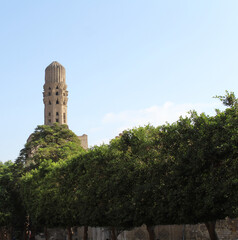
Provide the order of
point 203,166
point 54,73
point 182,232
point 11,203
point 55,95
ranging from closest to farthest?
point 203,166
point 182,232
point 11,203
point 55,95
point 54,73

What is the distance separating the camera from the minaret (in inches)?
4368

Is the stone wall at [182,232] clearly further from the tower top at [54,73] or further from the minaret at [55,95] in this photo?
the tower top at [54,73]

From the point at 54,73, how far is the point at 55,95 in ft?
21.2

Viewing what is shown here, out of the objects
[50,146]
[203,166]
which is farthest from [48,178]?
[203,166]

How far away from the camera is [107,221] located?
3262 cm

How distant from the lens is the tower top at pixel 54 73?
373ft

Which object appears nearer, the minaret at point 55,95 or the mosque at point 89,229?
the mosque at point 89,229

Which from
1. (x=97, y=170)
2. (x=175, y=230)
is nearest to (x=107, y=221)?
(x=97, y=170)

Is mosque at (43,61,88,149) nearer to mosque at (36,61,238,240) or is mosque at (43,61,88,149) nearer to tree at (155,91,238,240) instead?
mosque at (36,61,238,240)

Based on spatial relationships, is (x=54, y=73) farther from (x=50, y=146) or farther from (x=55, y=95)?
(x=50, y=146)

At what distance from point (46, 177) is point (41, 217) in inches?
164

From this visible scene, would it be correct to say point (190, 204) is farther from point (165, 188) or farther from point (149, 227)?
point (149, 227)

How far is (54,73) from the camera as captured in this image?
114 meters

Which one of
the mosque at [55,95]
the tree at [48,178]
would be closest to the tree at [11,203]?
the tree at [48,178]
